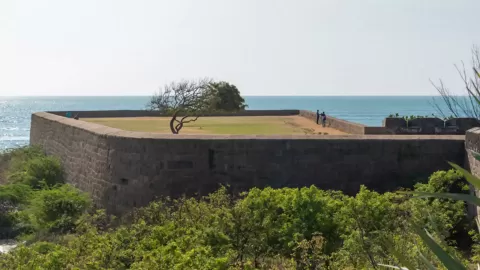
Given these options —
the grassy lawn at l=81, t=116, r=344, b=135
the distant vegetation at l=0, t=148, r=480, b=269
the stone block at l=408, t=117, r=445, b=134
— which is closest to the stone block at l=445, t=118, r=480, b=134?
the stone block at l=408, t=117, r=445, b=134

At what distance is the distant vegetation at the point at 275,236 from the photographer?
6723mm

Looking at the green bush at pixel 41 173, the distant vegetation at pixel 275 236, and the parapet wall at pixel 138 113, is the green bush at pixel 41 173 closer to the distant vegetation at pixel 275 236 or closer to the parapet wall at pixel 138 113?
the distant vegetation at pixel 275 236

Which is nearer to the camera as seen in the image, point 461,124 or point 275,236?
point 275,236

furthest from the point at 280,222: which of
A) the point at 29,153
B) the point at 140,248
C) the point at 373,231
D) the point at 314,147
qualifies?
the point at 29,153

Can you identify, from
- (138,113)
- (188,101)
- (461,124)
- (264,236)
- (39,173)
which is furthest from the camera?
(138,113)

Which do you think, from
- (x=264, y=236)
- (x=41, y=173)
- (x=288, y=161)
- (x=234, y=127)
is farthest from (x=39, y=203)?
(x=234, y=127)

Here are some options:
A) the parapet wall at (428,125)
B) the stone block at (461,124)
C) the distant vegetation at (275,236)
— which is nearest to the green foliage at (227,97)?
the parapet wall at (428,125)

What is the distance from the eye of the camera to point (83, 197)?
1395 centimetres

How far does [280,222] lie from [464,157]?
480cm

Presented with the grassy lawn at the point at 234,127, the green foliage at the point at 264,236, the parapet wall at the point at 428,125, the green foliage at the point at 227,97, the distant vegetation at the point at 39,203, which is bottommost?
the distant vegetation at the point at 39,203

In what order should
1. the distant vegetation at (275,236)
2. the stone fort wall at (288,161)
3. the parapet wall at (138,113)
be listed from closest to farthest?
the distant vegetation at (275,236)
the stone fort wall at (288,161)
the parapet wall at (138,113)

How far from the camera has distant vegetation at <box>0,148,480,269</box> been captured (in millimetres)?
6723

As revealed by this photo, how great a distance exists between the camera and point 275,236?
26.9 feet

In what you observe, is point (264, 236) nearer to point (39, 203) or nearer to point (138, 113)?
point (39, 203)
